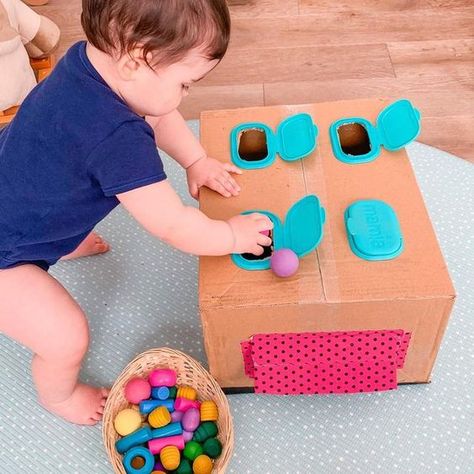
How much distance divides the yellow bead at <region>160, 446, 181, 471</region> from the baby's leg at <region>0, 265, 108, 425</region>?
0.48 feet

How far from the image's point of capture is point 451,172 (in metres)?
1.11

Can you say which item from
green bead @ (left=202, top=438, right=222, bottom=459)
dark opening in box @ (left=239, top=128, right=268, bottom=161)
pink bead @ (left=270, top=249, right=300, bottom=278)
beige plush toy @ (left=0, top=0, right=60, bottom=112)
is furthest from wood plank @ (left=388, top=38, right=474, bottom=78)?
green bead @ (left=202, top=438, right=222, bottom=459)

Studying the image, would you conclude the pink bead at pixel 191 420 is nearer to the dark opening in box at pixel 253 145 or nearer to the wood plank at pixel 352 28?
the dark opening in box at pixel 253 145

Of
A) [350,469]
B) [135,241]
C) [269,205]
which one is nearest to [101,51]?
[269,205]

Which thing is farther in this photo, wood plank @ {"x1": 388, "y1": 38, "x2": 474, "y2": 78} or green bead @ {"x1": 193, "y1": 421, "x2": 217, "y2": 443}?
wood plank @ {"x1": 388, "y1": 38, "x2": 474, "y2": 78}

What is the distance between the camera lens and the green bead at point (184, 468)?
766 millimetres

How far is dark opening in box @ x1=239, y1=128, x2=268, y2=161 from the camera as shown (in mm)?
894

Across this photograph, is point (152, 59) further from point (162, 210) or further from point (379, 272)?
point (379, 272)

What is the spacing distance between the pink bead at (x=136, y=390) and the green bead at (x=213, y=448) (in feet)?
0.33

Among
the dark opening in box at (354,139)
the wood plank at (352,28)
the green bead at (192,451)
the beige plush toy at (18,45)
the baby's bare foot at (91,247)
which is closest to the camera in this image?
the green bead at (192,451)

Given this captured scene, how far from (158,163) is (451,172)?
0.64 meters

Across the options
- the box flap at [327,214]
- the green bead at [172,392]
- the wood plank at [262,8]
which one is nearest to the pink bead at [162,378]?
the green bead at [172,392]

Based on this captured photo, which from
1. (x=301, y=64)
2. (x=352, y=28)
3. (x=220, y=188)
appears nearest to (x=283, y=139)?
(x=220, y=188)

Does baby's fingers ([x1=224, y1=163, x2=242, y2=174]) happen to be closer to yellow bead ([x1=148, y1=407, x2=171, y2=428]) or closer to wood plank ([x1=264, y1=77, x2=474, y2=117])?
yellow bead ([x1=148, y1=407, x2=171, y2=428])
